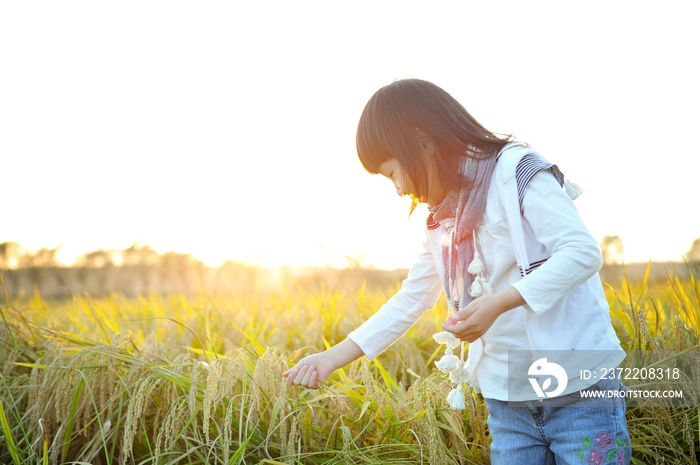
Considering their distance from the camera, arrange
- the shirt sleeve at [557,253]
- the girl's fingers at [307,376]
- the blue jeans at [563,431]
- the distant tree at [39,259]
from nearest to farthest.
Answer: the shirt sleeve at [557,253]
the blue jeans at [563,431]
the girl's fingers at [307,376]
the distant tree at [39,259]

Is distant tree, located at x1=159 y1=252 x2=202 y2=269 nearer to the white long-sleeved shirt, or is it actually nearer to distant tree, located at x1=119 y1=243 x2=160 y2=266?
Answer: distant tree, located at x1=119 y1=243 x2=160 y2=266

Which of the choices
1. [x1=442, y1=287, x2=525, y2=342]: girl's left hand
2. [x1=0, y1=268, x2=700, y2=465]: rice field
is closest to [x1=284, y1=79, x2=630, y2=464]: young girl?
[x1=442, y1=287, x2=525, y2=342]: girl's left hand

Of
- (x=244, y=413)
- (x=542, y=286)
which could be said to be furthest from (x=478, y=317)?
(x=244, y=413)

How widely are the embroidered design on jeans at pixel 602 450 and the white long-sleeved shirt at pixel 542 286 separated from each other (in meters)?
0.14

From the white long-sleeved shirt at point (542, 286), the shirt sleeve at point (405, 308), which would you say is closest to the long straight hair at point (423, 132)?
the white long-sleeved shirt at point (542, 286)

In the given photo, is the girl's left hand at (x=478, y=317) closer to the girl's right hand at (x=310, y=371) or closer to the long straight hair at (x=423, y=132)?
the long straight hair at (x=423, y=132)

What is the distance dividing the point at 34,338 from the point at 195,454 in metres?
1.39

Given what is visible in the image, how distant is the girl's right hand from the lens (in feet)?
5.62

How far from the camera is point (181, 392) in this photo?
7.14 ft

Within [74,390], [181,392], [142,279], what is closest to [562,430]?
[181,392]

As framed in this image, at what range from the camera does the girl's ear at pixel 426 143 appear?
1517 millimetres

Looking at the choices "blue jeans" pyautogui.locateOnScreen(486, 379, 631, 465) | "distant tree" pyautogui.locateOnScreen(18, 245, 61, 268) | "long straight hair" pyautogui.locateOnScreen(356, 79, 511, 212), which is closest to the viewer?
"blue jeans" pyautogui.locateOnScreen(486, 379, 631, 465)

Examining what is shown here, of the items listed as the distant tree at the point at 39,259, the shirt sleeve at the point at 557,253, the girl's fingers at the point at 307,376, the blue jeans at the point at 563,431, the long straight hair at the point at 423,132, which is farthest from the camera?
the distant tree at the point at 39,259

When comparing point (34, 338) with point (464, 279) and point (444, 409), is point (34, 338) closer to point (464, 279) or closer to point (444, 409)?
point (444, 409)
